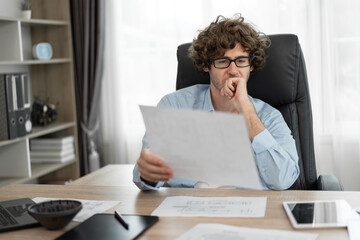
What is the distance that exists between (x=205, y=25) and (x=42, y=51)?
1.14 metres

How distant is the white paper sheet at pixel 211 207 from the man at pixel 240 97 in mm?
166

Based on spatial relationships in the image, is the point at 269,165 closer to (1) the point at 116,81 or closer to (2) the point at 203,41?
(2) the point at 203,41

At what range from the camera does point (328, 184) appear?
1729 mm

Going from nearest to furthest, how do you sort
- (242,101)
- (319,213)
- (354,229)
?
(354,229) → (319,213) → (242,101)

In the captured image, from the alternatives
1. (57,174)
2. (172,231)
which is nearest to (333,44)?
(57,174)

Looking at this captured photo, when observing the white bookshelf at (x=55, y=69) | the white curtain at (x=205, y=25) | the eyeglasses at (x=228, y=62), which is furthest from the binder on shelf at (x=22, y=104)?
the eyeglasses at (x=228, y=62)

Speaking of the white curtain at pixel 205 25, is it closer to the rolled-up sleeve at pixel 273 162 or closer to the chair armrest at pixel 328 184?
the chair armrest at pixel 328 184

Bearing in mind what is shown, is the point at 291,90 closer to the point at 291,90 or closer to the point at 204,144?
the point at 291,90

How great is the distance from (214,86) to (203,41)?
19 centimetres

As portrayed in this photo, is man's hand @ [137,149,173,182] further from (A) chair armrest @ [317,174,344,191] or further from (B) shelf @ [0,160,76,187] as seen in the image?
(B) shelf @ [0,160,76,187]

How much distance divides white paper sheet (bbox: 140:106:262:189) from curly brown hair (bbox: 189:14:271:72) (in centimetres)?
77

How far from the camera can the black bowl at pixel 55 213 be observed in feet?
3.76

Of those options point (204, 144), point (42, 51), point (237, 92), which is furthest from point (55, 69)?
point (204, 144)

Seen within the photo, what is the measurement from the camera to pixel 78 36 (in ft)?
11.8
